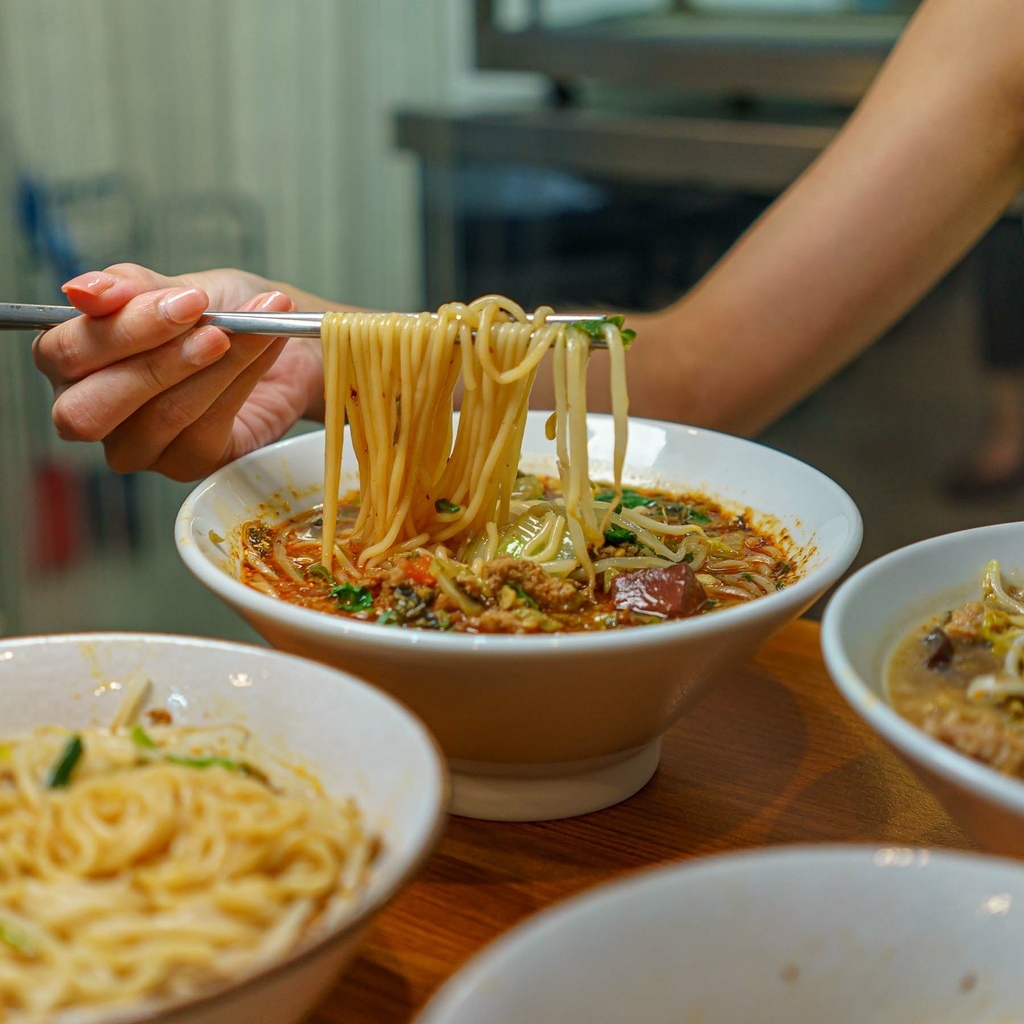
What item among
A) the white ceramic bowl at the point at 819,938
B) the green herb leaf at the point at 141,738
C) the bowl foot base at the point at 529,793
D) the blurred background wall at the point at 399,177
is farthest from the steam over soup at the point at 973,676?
the blurred background wall at the point at 399,177

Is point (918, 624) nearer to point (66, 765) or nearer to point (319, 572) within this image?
point (319, 572)

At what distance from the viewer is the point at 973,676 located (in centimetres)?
137

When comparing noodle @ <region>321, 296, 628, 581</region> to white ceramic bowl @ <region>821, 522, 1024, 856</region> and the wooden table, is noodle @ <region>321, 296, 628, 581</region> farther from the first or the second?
white ceramic bowl @ <region>821, 522, 1024, 856</region>

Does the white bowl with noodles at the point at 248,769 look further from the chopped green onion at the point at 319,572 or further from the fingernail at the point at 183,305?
the fingernail at the point at 183,305

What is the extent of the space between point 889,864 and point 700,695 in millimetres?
581

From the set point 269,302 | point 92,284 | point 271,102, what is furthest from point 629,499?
point 271,102

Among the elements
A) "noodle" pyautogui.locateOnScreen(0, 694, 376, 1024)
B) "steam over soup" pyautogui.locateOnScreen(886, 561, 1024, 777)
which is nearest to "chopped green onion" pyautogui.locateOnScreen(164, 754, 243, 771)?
"noodle" pyautogui.locateOnScreen(0, 694, 376, 1024)

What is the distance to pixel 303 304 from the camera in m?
2.46

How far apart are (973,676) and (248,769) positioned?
34.2 inches

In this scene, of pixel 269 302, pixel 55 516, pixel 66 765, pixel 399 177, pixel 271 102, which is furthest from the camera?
pixel 399 177

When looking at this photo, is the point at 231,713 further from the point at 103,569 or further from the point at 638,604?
the point at 103,569

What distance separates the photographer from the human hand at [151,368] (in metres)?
1.81

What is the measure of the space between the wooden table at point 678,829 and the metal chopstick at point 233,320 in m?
0.67

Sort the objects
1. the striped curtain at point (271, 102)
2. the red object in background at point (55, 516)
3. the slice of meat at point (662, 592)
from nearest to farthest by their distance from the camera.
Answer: the slice of meat at point (662, 592) → the striped curtain at point (271, 102) → the red object in background at point (55, 516)
